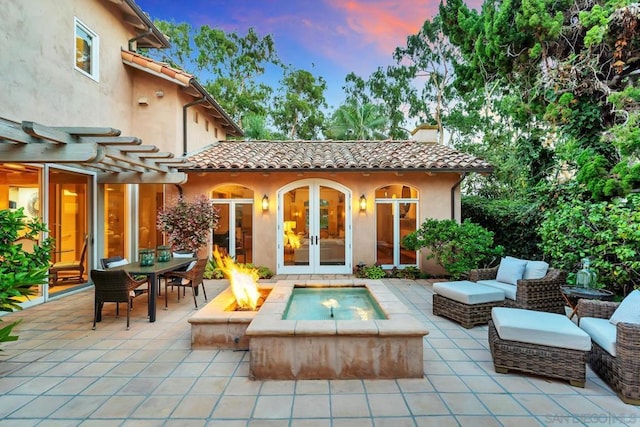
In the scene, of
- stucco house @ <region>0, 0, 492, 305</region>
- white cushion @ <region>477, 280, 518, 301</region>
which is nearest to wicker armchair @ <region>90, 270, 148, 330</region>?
stucco house @ <region>0, 0, 492, 305</region>

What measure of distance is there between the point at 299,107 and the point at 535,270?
67.2 feet

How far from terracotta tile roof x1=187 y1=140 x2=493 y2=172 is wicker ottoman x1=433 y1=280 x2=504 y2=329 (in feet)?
14.2

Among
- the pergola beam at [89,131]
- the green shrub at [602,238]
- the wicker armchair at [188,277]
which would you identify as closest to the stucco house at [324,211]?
the green shrub at [602,238]

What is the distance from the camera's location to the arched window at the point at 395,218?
975 cm

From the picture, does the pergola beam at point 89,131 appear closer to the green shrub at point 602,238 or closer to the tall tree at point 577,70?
the green shrub at point 602,238

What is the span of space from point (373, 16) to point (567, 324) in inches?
555

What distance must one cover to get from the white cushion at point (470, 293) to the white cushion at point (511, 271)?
0.59m

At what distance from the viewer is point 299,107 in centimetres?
2345

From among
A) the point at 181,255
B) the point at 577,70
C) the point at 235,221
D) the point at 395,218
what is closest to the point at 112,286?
the point at 181,255

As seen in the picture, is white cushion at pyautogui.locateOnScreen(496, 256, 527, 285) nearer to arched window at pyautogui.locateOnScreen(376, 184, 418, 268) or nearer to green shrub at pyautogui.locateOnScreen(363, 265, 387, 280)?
green shrub at pyautogui.locateOnScreen(363, 265, 387, 280)

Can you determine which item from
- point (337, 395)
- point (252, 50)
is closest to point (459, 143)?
point (252, 50)

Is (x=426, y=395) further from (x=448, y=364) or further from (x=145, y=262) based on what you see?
(x=145, y=262)

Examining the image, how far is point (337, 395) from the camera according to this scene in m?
3.23

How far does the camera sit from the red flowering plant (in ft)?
28.2
